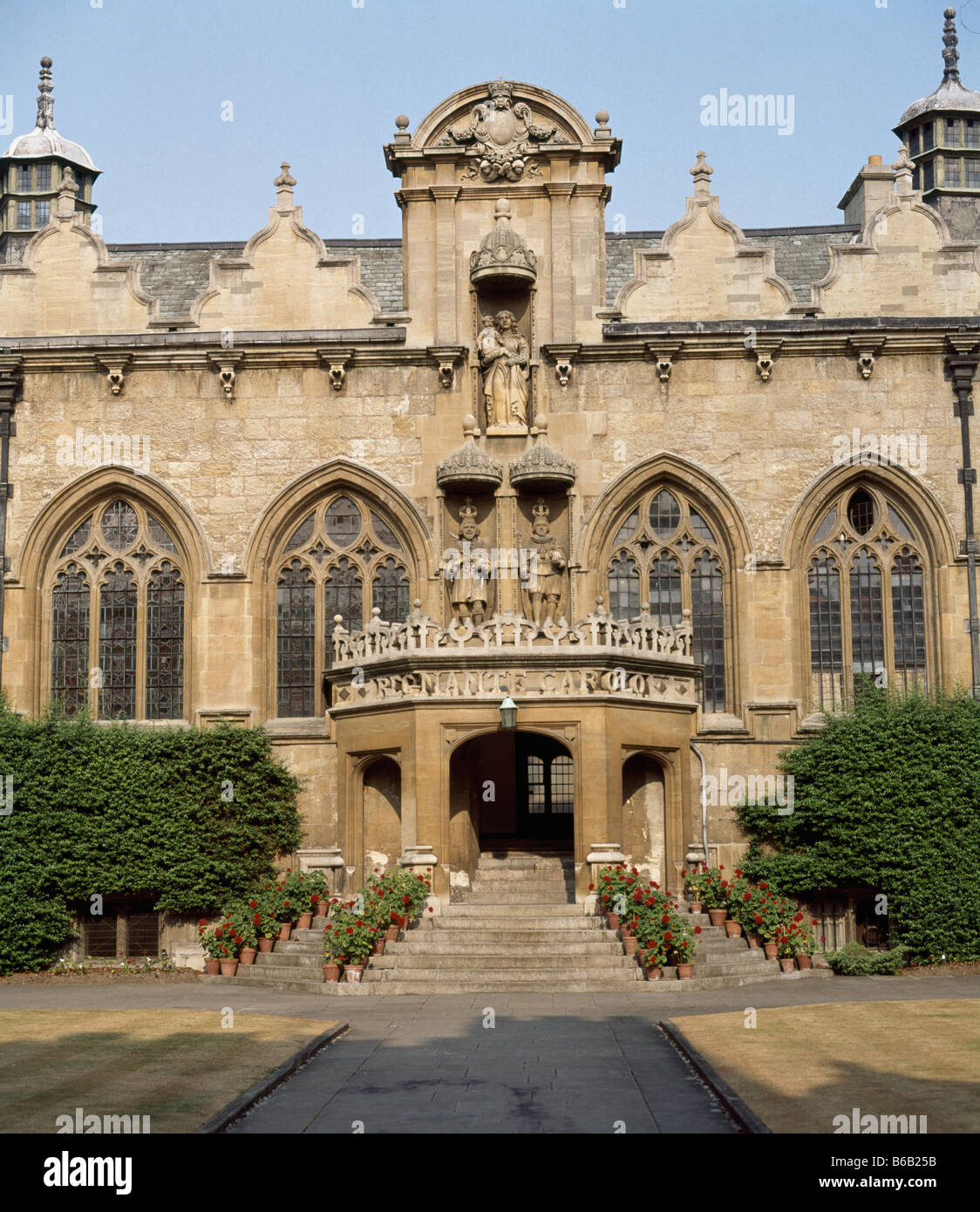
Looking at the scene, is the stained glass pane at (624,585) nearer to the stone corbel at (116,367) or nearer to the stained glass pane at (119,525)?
the stained glass pane at (119,525)

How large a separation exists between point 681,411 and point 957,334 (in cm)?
530

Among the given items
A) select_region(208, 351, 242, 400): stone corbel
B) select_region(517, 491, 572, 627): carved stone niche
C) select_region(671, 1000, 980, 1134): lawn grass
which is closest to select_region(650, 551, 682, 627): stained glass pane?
select_region(517, 491, 572, 627): carved stone niche

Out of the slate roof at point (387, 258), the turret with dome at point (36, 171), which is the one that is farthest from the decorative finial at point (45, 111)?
the slate roof at point (387, 258)

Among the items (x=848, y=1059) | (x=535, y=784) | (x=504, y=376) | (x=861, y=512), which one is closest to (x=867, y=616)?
(x=861, y=512)

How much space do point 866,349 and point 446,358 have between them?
7.85 metres

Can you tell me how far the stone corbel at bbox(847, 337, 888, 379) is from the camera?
28.9 meters

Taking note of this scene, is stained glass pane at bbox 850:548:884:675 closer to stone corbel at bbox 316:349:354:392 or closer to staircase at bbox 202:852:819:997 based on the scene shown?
staircase at bbox 202:852:819:997

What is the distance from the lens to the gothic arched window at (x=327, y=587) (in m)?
29.4

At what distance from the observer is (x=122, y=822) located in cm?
2705

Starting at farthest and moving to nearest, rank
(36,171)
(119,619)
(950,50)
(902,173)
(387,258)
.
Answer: (36,171), (950,50), (387,258), (902,173), (119,619)

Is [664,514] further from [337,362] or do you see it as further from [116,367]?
[116,367]

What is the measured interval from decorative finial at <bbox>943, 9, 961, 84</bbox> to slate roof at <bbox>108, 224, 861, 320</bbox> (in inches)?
831
